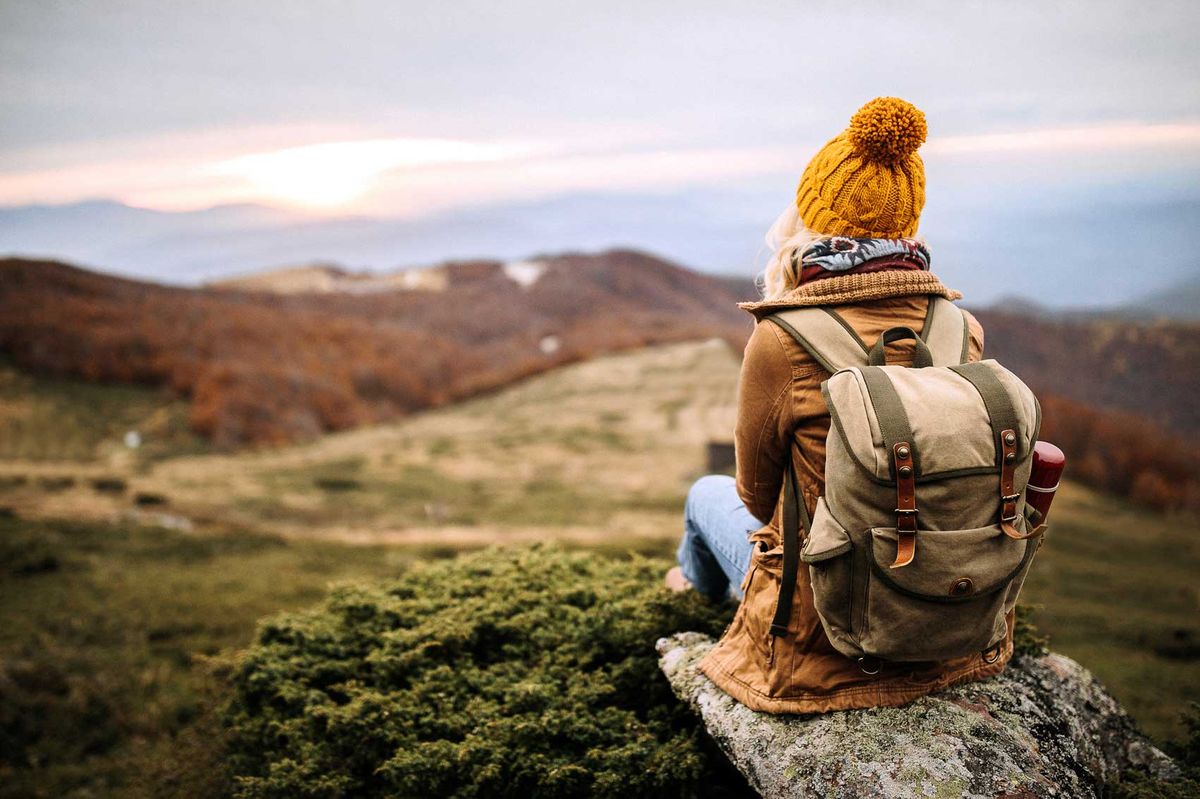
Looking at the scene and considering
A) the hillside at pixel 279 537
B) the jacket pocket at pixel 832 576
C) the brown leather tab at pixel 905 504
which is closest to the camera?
the brown leather tab at pixel 905 504

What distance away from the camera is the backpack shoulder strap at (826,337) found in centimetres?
268

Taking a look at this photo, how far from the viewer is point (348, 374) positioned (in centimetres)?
2805

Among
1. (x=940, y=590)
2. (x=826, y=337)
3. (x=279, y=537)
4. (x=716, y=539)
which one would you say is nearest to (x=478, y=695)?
(x=716, y=539)

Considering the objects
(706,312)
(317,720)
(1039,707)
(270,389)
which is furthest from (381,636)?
(706,312)

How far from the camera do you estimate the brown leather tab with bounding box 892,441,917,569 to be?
232cm

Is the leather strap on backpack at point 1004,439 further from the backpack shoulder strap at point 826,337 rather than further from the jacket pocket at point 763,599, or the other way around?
the jacket pocket at point 763,599

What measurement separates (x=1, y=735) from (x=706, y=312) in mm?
50724

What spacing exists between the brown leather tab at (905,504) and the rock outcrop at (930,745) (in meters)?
0.85

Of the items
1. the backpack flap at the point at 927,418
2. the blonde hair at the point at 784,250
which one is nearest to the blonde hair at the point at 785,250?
the blonde hair at the point at 784,250

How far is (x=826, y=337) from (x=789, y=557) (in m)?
0.84

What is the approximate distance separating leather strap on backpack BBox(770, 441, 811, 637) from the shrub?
2.82 feet

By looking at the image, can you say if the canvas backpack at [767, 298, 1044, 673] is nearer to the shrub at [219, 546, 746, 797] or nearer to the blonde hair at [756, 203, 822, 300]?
the blonde hair at [756, 203, 822, 300]

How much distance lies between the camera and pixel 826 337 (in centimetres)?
271

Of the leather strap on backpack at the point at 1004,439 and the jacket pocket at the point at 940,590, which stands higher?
the leather strap on backpack at the point at 1004,439
